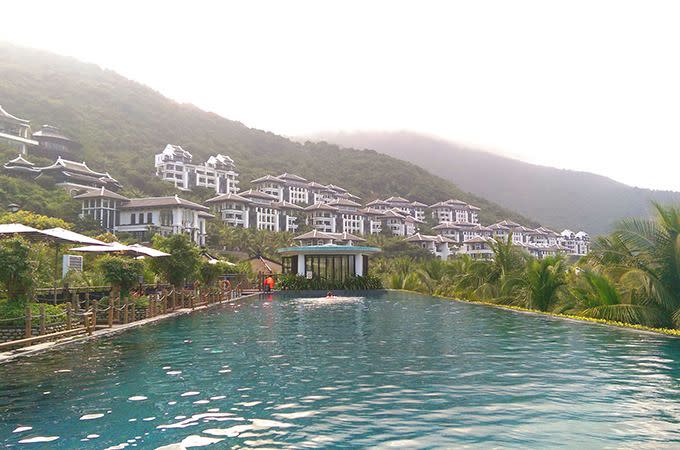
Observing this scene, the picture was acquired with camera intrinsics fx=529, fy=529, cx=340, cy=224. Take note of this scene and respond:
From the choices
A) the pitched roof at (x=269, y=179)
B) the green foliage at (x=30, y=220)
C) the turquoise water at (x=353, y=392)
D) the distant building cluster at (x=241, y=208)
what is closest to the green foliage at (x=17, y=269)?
the turquoise water at (x=353, y=392)

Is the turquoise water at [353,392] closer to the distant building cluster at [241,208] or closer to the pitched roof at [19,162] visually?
the distant building cluster at [241,208]

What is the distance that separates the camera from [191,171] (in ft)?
312

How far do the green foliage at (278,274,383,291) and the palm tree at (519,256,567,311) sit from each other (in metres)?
19.6

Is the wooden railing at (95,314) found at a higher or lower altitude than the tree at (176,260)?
lower

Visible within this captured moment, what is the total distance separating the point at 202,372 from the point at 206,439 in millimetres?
3494

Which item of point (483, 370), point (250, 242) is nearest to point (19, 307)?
point (483, 370)

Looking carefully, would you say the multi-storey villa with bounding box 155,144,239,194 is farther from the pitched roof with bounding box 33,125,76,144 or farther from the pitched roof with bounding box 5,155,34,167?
the pitched roof with bounding box 5,155,34,167

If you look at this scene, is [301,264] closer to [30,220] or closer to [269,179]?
[30,220]

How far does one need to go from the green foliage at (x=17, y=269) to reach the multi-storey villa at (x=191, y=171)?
80.7m

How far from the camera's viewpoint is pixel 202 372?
27.5 ft

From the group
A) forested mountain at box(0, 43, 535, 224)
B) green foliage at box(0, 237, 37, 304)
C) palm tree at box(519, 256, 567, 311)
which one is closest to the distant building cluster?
forested mountain at box(0, 43, 535, 224)

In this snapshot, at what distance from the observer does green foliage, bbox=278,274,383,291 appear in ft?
124

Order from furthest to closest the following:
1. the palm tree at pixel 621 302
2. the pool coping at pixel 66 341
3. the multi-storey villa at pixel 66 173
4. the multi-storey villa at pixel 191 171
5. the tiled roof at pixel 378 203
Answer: the tiled roof at pixel 378 203
the multi-storey villa at pixel 191 171
the multi-storey villa at pixel 66 173
the palm tree at pixel 621 302
the pool coping at pixel 66 341

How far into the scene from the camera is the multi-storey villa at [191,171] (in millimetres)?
91625
